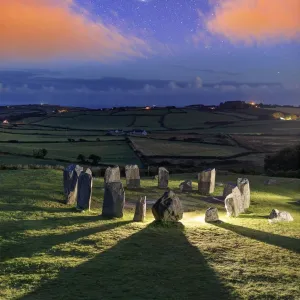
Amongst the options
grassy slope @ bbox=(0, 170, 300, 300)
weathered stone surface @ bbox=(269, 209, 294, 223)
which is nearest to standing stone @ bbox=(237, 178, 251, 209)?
grassy slope @ bbox=(0, 170, 300, 300)

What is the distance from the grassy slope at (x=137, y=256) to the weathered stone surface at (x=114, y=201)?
1.99 ft

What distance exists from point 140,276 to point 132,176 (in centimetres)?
1535

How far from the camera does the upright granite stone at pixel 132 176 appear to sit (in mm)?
27562

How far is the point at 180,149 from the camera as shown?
6850 centimetres

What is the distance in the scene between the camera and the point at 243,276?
1273cm

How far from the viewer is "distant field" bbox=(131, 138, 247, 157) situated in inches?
2532

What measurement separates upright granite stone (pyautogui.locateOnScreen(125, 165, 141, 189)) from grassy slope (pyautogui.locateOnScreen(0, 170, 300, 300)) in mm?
5989

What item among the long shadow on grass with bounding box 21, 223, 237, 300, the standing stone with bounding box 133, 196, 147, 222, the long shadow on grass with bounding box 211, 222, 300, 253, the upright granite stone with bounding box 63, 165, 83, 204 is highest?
the upright granite stone with bounding box 63, 165, 83, 204

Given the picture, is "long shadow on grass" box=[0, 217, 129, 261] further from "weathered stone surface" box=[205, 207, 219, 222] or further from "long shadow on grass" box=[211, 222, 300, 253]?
"long shadow on grass" box=[211, 222, 300, 253]

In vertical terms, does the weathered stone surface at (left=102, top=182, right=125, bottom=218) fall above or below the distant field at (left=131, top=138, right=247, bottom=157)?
below

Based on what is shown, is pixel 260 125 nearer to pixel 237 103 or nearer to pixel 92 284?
pixel 237 103

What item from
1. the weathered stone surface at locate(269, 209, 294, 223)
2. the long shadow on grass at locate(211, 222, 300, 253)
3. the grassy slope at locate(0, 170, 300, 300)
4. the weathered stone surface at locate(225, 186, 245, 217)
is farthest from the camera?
the weathered stone surface at locate(225, 186, 245, 217)

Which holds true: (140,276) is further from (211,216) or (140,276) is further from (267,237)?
(211,216)

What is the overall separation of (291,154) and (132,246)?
140ft
